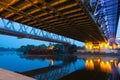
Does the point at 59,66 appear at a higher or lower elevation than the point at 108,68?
lower

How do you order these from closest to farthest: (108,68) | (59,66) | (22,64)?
(108,68), (59,66), (22,64)

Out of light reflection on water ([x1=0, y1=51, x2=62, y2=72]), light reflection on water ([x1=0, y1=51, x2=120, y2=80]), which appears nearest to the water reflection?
light reflection on water ([x1=0, y1=51, x2=120, y2=80])

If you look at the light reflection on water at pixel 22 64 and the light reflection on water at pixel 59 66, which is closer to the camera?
the light reflection on water at pixel 59 66

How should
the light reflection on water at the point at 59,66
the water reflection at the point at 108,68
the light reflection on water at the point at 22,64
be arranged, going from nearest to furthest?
the water reflection at the point at 108,68 → the light reflection on water at the point at 59,66 → the light reflection on water at the point at 22,64

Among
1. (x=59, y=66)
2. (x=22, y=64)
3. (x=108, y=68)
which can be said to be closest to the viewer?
(x=108, y=68)

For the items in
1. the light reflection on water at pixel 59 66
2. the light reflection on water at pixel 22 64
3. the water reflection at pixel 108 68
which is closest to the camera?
the water reflection at pixel 108 68

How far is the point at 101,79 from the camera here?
1468 cm

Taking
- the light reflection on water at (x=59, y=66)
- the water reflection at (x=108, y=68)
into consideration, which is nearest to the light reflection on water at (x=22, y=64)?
the light reflection on water at (x=59, y=66)

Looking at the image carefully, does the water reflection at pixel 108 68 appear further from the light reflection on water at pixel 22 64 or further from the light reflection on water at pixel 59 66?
the light reflection on water at pixel 22 64

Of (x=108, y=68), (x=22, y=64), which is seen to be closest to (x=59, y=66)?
(x=22, y=64)

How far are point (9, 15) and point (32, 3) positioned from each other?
7.30 metres

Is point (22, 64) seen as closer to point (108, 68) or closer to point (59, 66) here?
point (59, 66)

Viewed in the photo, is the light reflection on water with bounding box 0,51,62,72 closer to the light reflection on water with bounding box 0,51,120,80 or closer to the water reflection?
the light reflection on water with bounding box 0,51,120,80

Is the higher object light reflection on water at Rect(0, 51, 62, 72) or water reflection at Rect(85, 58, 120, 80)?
water reflection at Rect(85, 58, 120, 80)
